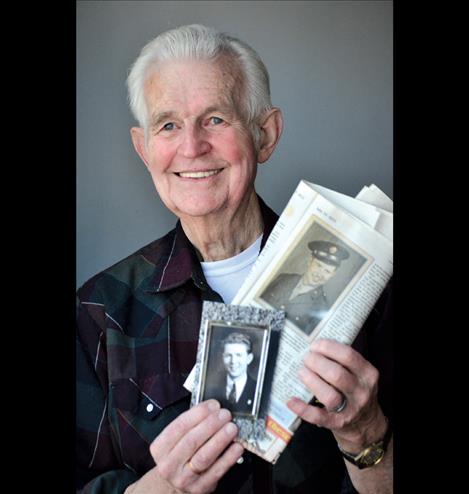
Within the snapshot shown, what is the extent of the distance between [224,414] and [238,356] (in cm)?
13

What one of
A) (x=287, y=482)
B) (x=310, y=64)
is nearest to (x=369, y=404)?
(x=287, y=482)

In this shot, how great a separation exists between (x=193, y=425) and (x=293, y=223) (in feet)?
1.58

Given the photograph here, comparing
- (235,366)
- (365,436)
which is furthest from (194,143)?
(365,436)

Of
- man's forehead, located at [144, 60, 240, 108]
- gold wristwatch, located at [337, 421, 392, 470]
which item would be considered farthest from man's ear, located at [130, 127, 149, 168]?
gold wristwatch, located at [337, 421, 392, 470]

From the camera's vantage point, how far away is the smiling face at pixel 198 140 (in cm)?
167

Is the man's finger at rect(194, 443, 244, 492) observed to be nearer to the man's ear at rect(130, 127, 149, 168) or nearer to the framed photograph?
the framed photograph

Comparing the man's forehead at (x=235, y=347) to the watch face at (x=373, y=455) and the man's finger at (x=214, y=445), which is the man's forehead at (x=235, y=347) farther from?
the watch face at (x=373, y=455)

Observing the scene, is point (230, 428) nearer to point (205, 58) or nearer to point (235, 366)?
A: point (235, 366)
